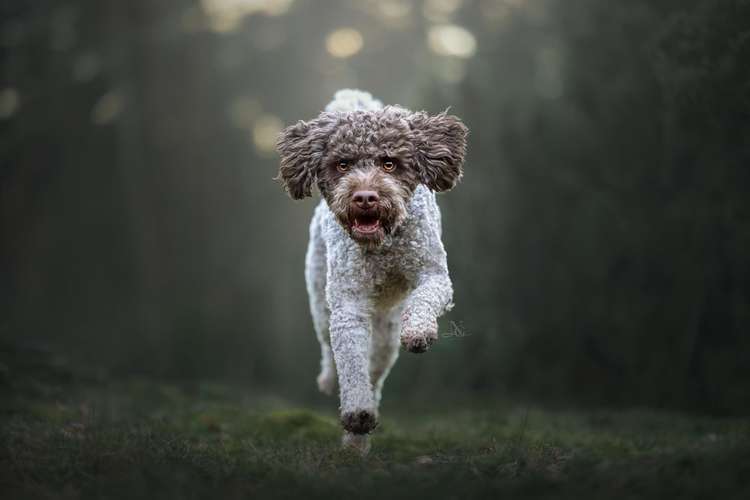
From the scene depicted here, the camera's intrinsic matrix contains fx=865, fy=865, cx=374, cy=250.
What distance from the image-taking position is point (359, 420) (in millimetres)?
5125

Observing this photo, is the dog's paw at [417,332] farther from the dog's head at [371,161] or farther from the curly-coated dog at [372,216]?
the dog's head at [371,161]

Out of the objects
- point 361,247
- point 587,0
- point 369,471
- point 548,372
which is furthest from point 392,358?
point 587,0

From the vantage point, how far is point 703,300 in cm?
1126

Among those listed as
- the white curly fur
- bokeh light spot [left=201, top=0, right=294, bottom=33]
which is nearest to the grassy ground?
the white curly fur

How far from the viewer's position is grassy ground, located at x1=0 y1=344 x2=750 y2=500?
12.6ft

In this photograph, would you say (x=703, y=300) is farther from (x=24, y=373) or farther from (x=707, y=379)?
(x=24, y=373)

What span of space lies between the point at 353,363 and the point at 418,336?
0.59 m

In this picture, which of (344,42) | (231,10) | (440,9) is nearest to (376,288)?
(440,9)

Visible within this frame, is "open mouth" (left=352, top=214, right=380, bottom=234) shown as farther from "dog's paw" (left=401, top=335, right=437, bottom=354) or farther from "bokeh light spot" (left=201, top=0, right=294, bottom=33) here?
"bokeh light spot" (left=201, top=0, right=294, bottom=33)

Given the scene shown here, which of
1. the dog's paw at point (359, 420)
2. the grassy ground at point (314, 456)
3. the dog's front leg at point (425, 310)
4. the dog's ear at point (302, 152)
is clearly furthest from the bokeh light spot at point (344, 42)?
the dog's paw at point (359, 420)

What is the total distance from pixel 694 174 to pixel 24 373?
27.5ft

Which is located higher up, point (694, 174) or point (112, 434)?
point (694, 174)

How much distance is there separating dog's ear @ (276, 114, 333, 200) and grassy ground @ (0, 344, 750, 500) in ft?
5.67

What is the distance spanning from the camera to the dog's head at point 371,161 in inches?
205
